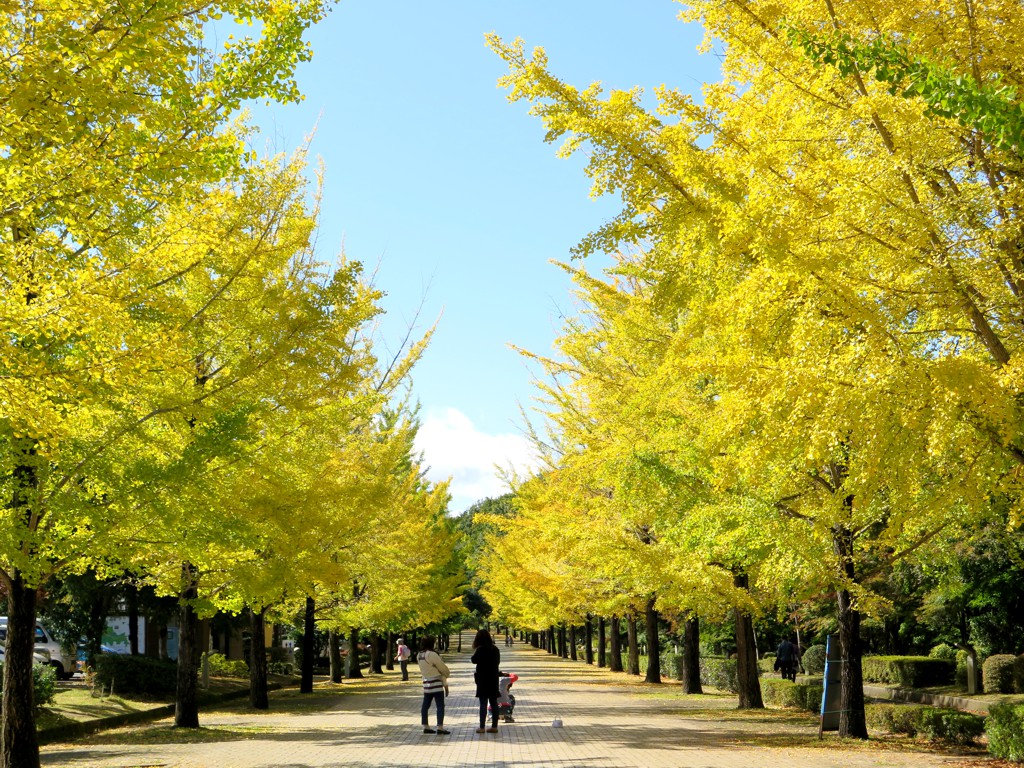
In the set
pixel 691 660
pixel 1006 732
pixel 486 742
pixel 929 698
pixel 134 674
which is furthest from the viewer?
pixel 691 660

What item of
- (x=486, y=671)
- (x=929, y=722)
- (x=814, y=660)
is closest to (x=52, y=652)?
(x=486, y=671)

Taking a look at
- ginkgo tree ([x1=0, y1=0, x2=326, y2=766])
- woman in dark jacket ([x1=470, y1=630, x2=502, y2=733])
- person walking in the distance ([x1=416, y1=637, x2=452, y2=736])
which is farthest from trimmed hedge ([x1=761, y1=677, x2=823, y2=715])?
ginkgo tree ([x1=0, y1=0, x2=326, y2=766])

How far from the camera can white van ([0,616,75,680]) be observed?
29250 mm

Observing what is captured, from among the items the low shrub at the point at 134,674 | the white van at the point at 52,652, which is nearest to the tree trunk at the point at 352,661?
the white van at the point at 52,652

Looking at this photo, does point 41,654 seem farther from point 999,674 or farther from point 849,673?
point 999,674

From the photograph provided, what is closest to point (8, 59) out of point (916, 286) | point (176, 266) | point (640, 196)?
point (176, 266)

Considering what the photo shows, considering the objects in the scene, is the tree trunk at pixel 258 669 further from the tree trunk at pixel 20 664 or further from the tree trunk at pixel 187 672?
the tree trunk at pixel 20 664

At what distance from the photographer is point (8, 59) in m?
6.15

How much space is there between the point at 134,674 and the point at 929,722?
58.6 feet

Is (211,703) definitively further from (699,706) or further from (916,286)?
(916,286)

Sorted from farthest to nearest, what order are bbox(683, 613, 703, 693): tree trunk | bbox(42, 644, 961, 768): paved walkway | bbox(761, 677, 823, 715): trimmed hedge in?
1. bbox(683, 613, 703, 693): tree trunk
2. bbox(761, 677, 823, 715): trimmed hedge
3. bbox(42, 644, 961, 768): paved walkway

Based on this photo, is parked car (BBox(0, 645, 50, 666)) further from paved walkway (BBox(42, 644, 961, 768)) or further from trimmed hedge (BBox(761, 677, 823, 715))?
trimmed hedge (BBox(761, 677, 823, 715))

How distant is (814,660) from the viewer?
3462 centimetres

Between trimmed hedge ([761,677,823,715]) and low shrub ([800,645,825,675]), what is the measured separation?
38.8 ft
